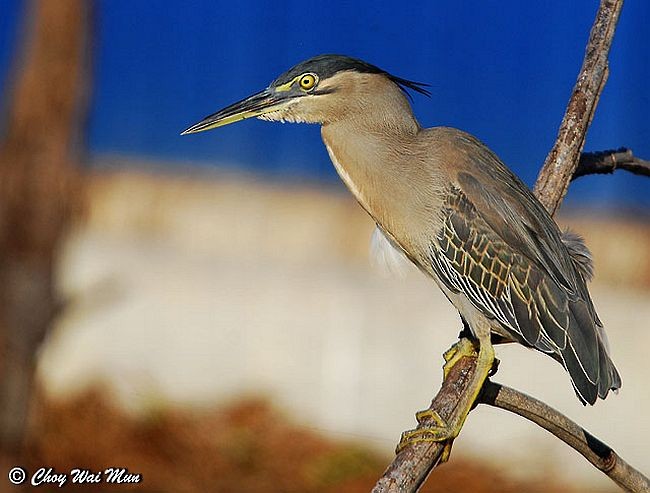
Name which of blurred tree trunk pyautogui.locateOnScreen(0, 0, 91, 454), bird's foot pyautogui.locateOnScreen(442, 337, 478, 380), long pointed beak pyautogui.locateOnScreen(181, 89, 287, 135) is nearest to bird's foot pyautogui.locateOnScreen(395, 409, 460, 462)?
bird's foot pyautogui.locateOnScreen(442, 337, 478, 380)

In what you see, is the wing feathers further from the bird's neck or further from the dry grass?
the dry grass

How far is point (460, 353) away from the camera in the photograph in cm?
186

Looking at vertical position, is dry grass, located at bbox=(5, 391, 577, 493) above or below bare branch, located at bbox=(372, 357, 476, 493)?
below

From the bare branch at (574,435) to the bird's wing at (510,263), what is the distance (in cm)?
16

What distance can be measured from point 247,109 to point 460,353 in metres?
0.59

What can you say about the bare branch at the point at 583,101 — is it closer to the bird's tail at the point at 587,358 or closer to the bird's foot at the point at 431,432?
the bird's tail at the point at 587,358

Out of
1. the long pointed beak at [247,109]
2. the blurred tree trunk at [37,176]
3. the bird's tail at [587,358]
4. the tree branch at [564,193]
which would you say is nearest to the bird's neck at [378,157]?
the long pointed beak at [247,109]

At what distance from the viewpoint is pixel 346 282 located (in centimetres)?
514

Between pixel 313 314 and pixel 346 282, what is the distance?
10.2 inches

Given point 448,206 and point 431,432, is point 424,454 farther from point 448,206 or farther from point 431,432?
point 448,206

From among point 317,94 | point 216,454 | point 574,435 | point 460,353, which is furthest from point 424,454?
point 216,454

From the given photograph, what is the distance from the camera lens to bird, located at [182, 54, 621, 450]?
5.82 ft

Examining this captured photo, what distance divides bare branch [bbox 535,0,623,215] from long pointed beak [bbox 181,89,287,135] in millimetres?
483

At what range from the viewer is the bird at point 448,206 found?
5.82 feet
